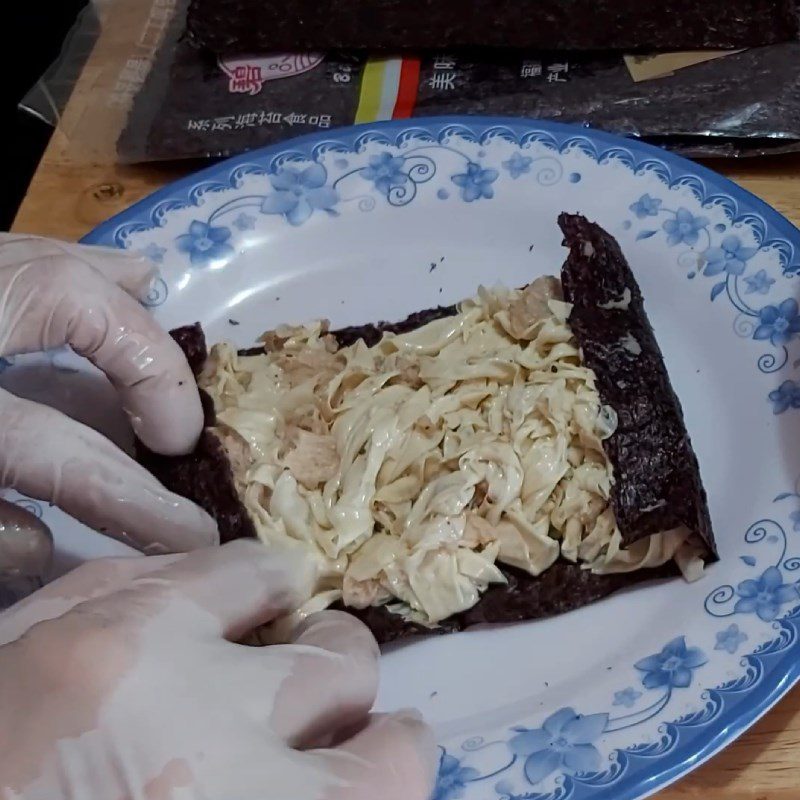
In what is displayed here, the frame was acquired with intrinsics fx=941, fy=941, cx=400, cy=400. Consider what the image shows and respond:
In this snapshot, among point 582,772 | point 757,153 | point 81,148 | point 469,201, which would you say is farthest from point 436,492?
point 81,148

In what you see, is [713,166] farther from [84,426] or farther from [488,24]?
[84,426]

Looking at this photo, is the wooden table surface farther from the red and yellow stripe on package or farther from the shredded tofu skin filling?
the red and yellow stripe on package

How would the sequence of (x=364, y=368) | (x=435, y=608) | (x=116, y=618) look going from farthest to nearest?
(x=364, y=368), (x=435, y=608), (x=116, y=618)

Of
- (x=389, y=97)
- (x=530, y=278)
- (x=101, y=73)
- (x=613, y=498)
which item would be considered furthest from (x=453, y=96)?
(x=613, y=498)

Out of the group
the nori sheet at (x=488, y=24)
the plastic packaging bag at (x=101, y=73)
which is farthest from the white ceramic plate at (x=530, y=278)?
the plastic packaging bag at (x=101, y=73)

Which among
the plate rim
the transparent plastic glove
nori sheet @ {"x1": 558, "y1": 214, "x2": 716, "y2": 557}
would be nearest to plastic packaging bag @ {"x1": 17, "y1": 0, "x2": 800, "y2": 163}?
the plate rim

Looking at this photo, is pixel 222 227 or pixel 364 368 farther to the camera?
pixel 222 227

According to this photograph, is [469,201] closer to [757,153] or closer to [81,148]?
[757,153]
